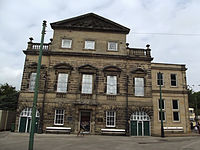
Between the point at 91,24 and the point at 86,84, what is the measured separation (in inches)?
340

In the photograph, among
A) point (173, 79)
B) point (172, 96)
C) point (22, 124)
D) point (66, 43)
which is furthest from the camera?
point (173, 79)

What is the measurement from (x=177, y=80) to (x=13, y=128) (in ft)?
79.8

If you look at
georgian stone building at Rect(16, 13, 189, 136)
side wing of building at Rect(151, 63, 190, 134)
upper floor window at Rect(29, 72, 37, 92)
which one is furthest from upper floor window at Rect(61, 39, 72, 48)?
side wing of building at Rect(151, 63, 190, 134)

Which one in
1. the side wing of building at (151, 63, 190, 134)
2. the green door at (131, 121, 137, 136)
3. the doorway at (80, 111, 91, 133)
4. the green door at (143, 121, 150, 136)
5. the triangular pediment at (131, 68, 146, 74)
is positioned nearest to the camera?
the doorway at (80, 111, 91, 133)

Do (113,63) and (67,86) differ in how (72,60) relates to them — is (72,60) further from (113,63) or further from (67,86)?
(113,63)

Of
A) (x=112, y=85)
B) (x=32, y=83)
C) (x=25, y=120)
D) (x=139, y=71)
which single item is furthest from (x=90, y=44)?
(x=25, y=120)

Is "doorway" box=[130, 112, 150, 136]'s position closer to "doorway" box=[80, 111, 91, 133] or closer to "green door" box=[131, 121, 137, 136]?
"green door" box=[131, 121, 137, 136]

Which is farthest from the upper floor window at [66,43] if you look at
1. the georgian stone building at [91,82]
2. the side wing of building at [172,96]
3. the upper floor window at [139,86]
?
the side wing of building at [172,96]

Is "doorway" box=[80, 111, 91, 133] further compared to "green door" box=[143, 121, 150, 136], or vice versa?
"green door" box=[143, 121, 150, 136]

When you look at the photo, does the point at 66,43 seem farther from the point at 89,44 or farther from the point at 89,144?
the point at 89,144

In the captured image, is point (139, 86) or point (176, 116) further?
point (176, 116)

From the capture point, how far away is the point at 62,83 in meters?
22.3

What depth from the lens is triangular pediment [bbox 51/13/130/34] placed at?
950 inches

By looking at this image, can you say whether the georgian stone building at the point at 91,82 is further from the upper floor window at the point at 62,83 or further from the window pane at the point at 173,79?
the window pane at the point at 173,79
